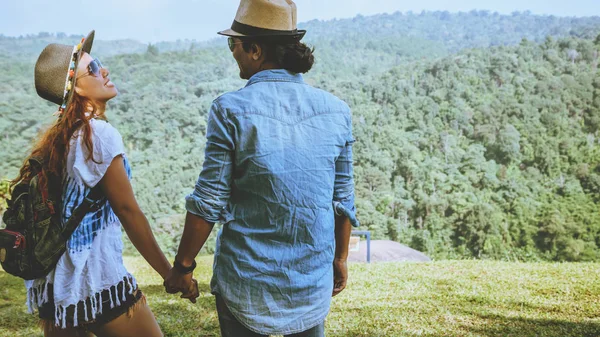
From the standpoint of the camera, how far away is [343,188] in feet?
5.08

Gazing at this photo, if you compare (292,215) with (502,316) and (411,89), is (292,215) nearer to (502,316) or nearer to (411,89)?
(502,316)

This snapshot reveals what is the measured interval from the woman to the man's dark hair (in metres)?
0.48

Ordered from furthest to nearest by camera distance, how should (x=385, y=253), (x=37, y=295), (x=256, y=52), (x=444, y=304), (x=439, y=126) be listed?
(x=439, y=126) → (x=385, y=253) → (x=444, y=304) → (x=37, y=295) → (x=256, y=52)

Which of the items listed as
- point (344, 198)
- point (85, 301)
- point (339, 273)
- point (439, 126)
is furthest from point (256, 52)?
point (439, 126)

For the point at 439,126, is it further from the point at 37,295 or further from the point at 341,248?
the point at 37,295

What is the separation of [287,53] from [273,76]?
0.07m

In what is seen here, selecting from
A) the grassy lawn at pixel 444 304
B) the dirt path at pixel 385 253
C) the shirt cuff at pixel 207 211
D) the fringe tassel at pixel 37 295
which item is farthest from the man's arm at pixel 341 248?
the dirt path at pixel 385 253

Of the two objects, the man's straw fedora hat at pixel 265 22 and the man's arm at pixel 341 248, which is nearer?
the man's straw fedora hat at pixel 265 22

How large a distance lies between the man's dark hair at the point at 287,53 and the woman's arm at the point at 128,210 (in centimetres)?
49

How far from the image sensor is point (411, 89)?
34.5 metres

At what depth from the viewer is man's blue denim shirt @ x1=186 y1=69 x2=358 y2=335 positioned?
133 cm

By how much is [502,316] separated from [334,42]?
3991cm

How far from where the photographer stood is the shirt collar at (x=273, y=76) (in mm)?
1405

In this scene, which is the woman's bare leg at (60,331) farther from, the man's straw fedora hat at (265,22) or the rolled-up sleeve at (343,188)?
the man's straw fedora hat at (265,22)
